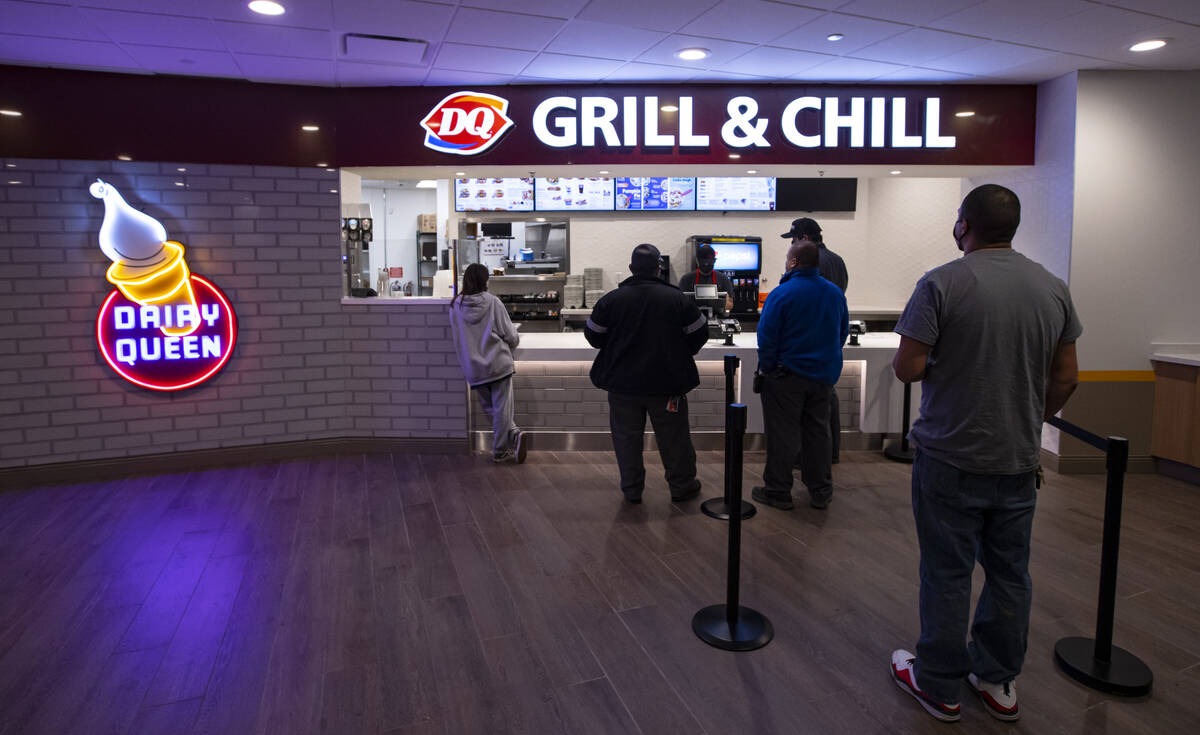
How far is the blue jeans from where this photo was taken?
240 centimetres

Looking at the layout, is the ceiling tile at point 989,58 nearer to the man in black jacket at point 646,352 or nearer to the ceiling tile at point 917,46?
the ceiling tile at point 917,46

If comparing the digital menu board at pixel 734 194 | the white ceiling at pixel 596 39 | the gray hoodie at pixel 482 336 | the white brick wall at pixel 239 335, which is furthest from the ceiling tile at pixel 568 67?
the digital menu board at pixel 734 194

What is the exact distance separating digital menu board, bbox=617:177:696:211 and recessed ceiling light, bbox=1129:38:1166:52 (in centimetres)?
463

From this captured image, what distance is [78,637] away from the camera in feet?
10.1

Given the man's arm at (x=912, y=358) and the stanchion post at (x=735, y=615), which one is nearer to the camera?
the man's arm at (x=912, y=358)

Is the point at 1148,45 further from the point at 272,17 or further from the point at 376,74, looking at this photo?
the point at 272,17

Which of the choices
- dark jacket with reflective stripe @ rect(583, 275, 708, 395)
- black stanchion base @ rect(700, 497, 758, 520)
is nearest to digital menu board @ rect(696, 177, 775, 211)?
dark jacket with reflective stripe @ rect(583, 275, 708, 395)

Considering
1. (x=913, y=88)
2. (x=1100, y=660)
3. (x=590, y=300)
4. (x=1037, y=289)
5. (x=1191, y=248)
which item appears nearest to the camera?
(x=1037, y=289)

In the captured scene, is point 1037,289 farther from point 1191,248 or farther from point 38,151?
point 38,151

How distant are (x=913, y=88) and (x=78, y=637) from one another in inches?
259

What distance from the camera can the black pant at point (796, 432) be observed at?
453 cm

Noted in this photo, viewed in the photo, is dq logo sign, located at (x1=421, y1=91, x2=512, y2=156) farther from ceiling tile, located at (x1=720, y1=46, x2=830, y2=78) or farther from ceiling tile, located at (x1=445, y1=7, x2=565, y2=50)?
ceiling tile, located at (x1=720, y1=46, x2=830, y2=78)

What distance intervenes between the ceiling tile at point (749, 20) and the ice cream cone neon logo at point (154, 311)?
13.4ft

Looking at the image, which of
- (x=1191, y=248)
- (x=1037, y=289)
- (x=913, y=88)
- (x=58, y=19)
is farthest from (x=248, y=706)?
(x=1191, y=248)
